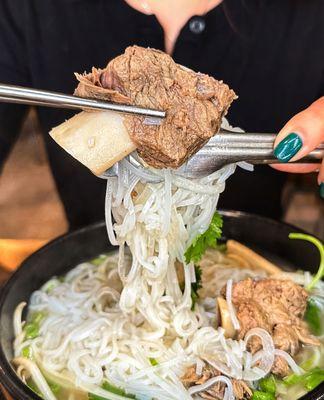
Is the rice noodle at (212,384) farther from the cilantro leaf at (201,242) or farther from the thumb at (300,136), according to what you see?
the thumb at (300,136)

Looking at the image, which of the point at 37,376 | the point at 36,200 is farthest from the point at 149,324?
the point at 36,200

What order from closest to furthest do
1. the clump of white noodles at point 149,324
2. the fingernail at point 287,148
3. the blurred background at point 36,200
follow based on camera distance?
the fingernail at point 287,148 < the clump of white noodles at point 149,324 < the blurred background at point 36,200

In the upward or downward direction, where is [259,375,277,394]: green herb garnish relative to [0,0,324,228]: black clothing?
downward

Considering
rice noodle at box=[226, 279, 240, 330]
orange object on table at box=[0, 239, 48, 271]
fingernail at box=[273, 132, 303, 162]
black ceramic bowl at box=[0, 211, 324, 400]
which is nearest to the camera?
fingernail at box=[273, 132, 303, 162]

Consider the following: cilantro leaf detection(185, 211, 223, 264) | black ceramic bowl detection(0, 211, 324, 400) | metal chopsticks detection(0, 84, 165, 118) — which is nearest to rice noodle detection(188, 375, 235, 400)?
cilantro leaf detection(185, 211, 223, 264)

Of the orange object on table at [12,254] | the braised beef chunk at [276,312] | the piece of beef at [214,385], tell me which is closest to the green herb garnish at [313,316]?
the braised beef chunk at [276,312]

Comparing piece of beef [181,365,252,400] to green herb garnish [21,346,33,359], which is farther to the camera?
green herb garnish [21,346,33,359]

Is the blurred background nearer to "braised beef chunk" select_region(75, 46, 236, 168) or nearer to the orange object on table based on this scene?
the orange object on table

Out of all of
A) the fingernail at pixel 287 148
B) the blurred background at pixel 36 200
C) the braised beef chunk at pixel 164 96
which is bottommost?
the blurred background at pixel 36 200
